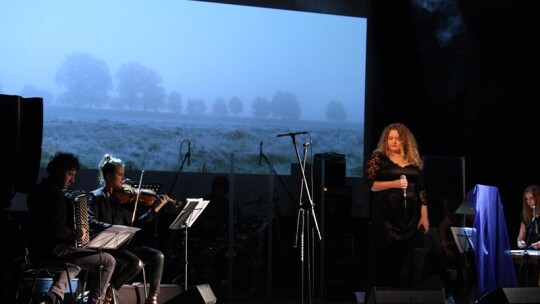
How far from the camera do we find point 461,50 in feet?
25.9

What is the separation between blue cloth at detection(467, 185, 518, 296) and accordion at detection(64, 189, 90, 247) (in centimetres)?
308

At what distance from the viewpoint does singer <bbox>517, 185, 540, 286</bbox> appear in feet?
21.1

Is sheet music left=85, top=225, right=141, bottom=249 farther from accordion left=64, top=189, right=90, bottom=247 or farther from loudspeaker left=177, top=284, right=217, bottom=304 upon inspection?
loudspeaker left=177, top=284, right=217, bottom=304

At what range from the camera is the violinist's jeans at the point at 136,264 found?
5777 millimetres

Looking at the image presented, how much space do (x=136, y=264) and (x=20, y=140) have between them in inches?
73.2

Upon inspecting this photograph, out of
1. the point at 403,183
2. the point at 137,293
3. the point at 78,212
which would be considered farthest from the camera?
the point at 137,293

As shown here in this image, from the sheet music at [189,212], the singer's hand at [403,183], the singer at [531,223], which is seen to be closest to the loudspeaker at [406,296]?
the singer's hand at [403,183]

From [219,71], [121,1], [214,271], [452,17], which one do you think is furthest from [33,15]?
[452,17]

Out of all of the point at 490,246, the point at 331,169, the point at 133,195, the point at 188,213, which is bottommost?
the point at 490,246

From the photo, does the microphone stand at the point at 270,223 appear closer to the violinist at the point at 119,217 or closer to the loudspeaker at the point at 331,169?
the loudspeaker at the point at 331,169

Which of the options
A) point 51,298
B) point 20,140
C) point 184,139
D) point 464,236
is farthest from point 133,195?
point 464,236

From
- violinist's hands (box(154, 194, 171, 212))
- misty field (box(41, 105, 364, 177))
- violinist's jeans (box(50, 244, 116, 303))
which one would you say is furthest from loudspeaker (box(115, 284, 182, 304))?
misty field (box(41, 105, 364, 177))

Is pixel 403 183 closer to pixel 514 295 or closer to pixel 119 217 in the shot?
pixel 514 295

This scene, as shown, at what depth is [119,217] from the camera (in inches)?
233
